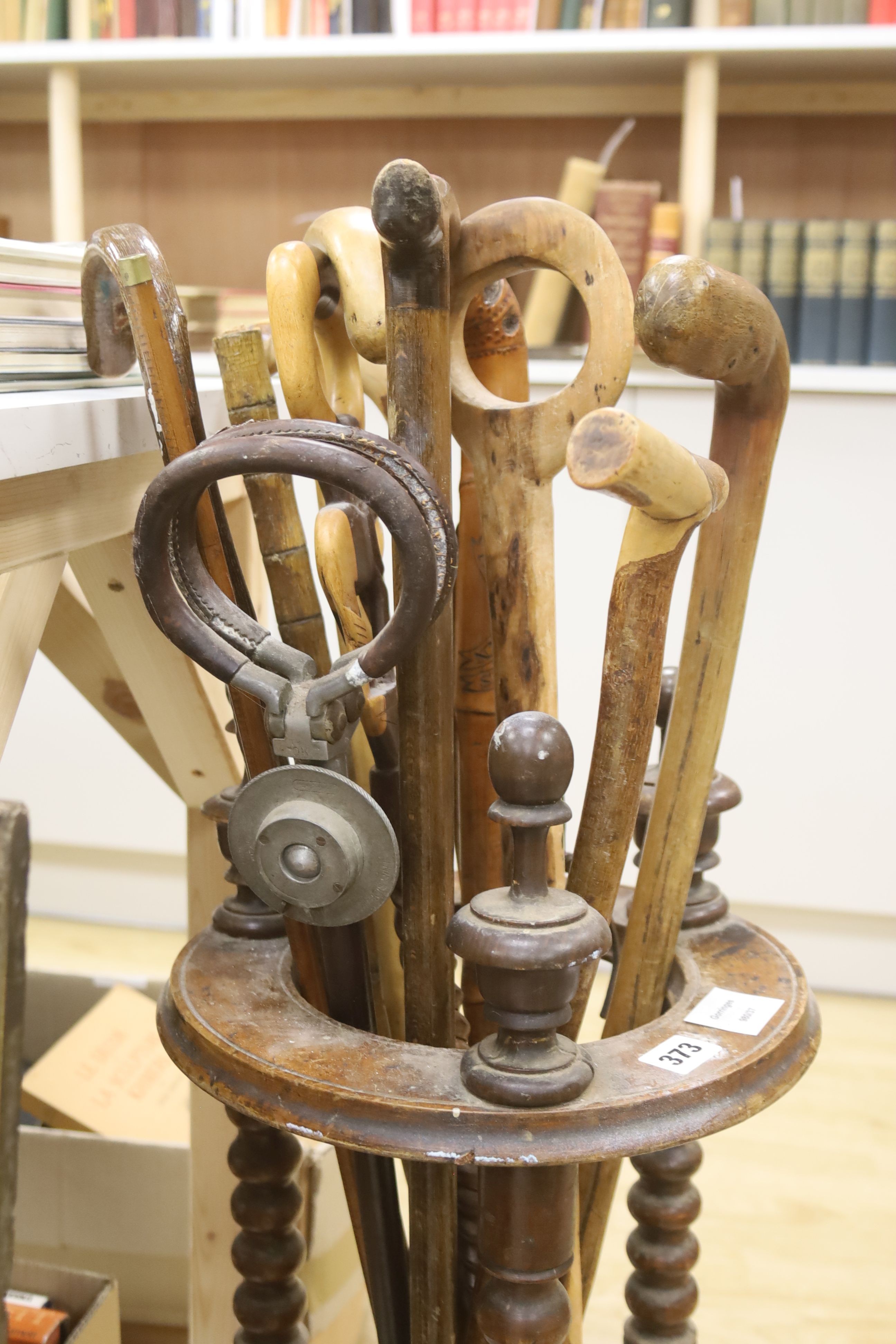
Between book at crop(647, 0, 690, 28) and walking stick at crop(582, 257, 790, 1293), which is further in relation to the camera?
book at crop(647, 0, 690, 28)

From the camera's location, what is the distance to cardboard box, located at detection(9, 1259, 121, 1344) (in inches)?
Answer: 38.8

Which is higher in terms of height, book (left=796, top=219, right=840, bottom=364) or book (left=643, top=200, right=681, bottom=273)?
book (left=643, top=200, right=681, bottom=273)

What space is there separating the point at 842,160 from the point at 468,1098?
6.93 ft

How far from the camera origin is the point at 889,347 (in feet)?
6.14

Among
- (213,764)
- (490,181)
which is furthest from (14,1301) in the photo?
(490,181)

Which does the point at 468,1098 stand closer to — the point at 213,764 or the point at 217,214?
the point at 213,764

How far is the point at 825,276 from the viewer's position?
6.11 ft

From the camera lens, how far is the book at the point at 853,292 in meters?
1.84

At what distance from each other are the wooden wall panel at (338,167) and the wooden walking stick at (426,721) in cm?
181

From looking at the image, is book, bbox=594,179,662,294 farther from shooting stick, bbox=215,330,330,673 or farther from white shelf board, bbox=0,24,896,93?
shooting stick, bbox=215,330,330,673

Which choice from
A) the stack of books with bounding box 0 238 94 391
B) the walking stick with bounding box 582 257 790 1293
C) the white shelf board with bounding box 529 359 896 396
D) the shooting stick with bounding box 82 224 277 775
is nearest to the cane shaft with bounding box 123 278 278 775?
the shooting stick with bounding box 82 224 277 775

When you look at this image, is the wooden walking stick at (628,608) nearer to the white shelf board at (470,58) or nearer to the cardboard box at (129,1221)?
the cardboard box at (129,1221)

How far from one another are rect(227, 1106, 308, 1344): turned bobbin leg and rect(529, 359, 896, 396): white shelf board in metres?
1.34

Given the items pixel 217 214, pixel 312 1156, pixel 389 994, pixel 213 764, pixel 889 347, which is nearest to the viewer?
pixel 389 994
